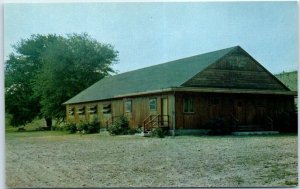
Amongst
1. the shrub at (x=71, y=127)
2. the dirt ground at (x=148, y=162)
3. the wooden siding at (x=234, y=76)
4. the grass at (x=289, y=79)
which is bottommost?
the dirt ground at (x=148, y=162)

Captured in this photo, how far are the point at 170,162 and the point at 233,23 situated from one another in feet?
13.8

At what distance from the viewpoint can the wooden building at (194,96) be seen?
17.1 m

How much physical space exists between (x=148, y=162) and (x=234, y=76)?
5171 millimetres

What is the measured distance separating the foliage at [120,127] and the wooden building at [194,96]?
21cm

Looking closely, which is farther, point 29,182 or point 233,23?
point 233,23

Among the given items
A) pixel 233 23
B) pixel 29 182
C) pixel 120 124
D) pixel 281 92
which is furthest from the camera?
pixel 120 124

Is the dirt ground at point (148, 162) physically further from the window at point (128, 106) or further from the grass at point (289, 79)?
the window at point (128, 106)

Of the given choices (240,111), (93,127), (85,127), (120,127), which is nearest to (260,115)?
(240,111)

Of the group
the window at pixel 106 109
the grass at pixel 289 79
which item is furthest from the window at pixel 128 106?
the grass at pixel 289 79

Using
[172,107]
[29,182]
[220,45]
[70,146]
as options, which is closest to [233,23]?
[220,45]

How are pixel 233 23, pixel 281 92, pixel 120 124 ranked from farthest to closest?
pixel 120 124 < pixel 281 92 < pixel 233 23

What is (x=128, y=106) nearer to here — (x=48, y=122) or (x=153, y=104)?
(x=153, y=104)

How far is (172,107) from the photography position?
18.1 m

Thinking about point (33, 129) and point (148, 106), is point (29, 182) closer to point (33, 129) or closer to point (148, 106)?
point (33, 129)
